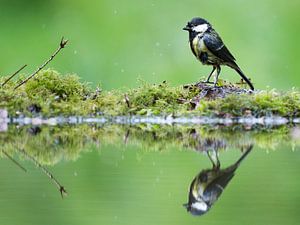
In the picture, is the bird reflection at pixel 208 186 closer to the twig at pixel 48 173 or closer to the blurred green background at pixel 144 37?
the twig at pixel 48 173

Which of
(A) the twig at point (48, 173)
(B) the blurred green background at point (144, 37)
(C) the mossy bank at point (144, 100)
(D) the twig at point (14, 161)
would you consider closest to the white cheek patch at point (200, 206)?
(A) the twig at point (48, 173)

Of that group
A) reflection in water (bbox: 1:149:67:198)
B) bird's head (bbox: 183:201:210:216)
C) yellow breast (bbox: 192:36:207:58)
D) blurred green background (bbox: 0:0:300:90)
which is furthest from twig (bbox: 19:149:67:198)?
blurred green background (bbox: 0:0:300:90)

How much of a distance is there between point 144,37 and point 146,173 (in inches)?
405

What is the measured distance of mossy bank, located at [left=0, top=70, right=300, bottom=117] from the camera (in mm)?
8664

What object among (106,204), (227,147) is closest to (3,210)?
(106,204)

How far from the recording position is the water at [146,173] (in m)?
4.51

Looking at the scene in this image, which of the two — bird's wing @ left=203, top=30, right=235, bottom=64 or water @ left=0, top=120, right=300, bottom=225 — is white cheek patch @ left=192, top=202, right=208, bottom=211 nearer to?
water @ left=0, top=120, right=300, bottom=225

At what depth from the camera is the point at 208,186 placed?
5359 millimetres

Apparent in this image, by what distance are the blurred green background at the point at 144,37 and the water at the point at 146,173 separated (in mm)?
6795

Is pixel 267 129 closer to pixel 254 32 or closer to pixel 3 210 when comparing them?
pixel 3 210

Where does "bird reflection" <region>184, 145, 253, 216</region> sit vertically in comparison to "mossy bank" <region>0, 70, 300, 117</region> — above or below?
below

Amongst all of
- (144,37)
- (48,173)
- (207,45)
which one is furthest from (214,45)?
(144,37)

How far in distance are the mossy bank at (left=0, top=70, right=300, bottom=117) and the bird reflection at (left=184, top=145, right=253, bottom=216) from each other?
2.32 meters

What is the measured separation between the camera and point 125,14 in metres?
16.1
